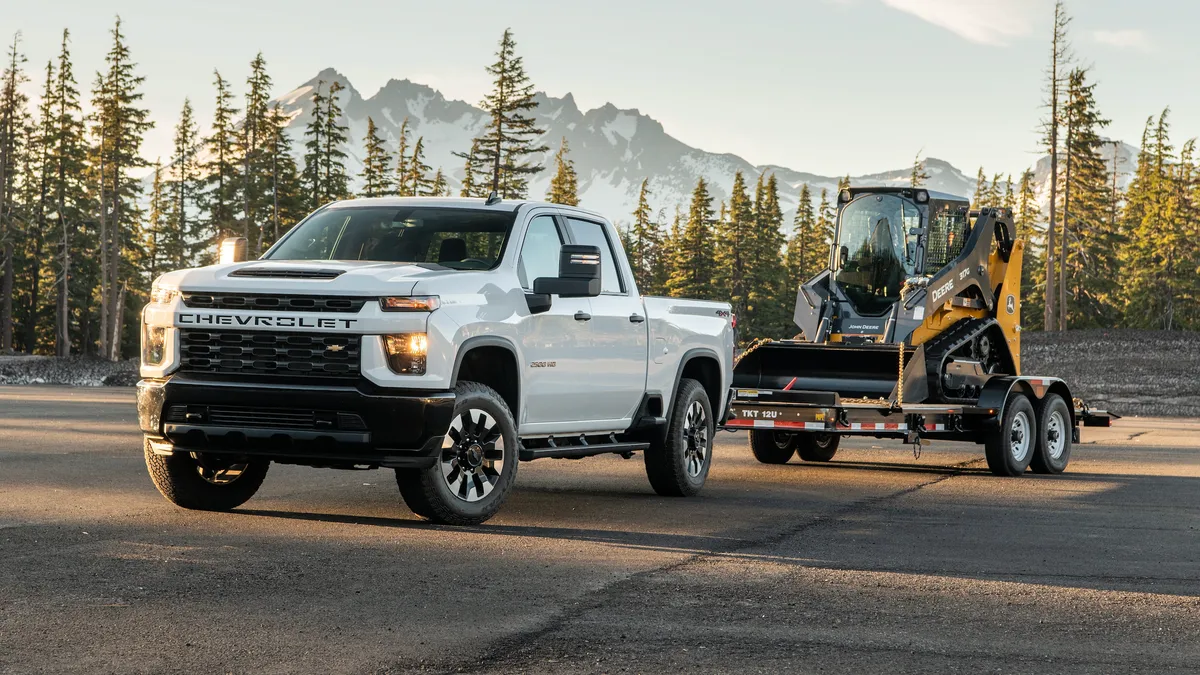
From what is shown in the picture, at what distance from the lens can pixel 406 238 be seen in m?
10.6

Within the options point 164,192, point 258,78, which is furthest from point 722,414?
point 164,192

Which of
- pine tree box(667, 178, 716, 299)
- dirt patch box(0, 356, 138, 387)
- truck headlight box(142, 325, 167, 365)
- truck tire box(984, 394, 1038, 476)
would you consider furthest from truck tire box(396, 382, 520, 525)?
pine tree box(667, 178, 716, 299)

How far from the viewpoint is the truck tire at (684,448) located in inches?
473

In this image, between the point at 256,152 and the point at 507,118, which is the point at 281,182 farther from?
the point at 507,118

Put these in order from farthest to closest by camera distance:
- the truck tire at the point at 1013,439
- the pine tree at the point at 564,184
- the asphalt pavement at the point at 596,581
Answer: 1. the pine tree at the point at 564,184
2. the truck tire at the point at 1013,439
3. the asphalt pavement at the point at 596,581

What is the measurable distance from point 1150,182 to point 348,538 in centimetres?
9140

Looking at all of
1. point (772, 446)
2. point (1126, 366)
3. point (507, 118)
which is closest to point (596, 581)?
point (772, 446)

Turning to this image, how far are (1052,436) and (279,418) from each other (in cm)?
1092

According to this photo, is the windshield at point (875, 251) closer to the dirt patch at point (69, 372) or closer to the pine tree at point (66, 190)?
the dirt patch at point (69, 372)

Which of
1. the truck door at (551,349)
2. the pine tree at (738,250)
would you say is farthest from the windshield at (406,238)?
the pine tree at (738,250)

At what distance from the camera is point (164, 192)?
121 m

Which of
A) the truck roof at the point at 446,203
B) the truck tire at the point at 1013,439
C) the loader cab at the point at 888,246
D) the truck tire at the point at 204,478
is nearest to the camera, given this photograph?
the truck tire at the point at 204,478

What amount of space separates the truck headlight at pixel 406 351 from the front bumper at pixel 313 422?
0.16 metres

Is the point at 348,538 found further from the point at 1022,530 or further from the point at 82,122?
the point at 82,122
